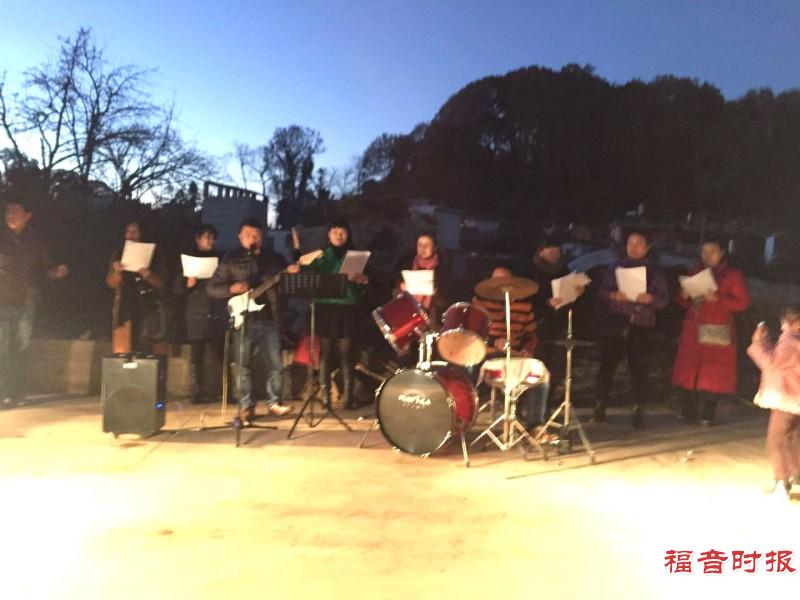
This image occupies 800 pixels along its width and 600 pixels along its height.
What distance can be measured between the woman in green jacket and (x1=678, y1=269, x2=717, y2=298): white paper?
297 cm

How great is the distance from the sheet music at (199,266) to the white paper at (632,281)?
3.75 metres

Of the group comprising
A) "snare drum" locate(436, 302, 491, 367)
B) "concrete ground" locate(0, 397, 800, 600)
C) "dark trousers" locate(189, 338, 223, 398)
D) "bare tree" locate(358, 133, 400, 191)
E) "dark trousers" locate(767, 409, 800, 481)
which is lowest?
"concrete ground" locate(0, 397, 800, 600)

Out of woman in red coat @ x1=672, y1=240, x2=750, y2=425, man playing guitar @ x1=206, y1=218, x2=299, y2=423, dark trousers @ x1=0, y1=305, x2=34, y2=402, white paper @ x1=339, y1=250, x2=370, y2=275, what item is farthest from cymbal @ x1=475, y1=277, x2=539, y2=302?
dark trousers @ x1=0, y1=305, x2=34, y2=402

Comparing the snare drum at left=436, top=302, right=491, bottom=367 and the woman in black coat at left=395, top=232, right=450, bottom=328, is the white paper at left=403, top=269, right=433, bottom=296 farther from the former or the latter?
the snare drum at left=436, top=302, right=491, bottom=367

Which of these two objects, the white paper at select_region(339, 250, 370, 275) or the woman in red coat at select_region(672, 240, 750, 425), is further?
the woman in red coat at select_region(672, 240, 750, 425)

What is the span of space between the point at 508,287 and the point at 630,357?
202 cm

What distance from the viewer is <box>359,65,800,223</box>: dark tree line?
2100cm

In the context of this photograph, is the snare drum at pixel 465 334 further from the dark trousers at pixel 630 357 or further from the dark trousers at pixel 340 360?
the dark trousers at pixel 630 357

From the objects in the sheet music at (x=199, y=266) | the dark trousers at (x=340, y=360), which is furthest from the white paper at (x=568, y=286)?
the sheet music at (x=199, y=266)

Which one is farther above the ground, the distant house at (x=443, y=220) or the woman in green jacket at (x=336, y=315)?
the distant house at (x=443, y=220)

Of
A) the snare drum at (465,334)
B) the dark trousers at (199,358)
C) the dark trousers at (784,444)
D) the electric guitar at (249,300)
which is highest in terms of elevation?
the electric guitar at (249,300)

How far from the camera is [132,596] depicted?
2.95 meters

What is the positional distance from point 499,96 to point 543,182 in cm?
535

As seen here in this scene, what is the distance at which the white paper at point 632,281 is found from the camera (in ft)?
19.2
